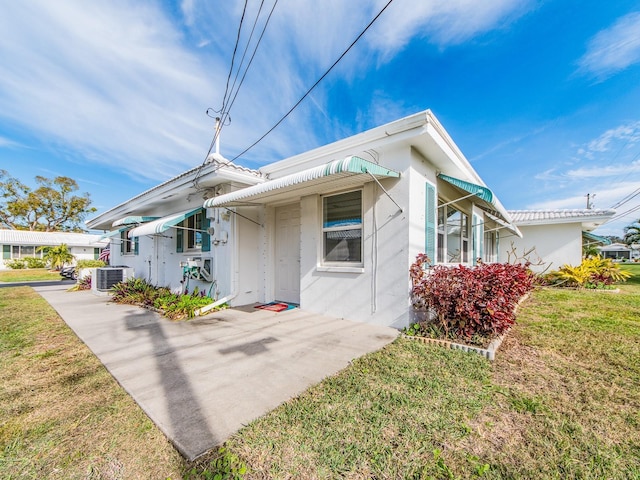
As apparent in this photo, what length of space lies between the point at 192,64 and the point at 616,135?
23.7 metres

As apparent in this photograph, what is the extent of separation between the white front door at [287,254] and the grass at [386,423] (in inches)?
152

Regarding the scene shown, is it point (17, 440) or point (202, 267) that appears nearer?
point (17, 440)

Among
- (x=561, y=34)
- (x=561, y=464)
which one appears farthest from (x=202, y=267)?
(x=561, y=34)

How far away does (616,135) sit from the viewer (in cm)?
1652

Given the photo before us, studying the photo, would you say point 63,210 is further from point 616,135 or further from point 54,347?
point 616,135

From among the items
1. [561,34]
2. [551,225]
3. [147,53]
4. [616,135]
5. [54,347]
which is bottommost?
[54,347]

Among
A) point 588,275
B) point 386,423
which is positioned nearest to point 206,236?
point 386,423

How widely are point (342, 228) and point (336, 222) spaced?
0.74 feet

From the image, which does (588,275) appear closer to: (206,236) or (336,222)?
(336,222)

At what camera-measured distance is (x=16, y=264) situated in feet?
90.9

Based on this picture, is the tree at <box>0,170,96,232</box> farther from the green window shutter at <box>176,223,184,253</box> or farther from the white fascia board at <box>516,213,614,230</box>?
the white fascia board at <box>516,213,614,230</box>

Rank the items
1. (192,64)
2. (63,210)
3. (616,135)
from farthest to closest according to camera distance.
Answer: (63,210), (616,135), (192,64)

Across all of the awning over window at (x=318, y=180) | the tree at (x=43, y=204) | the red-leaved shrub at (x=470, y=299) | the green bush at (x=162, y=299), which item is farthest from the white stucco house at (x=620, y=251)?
the tree at (x=43, y=204)

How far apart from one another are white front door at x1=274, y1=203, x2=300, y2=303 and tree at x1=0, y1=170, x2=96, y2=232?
48.0 m
